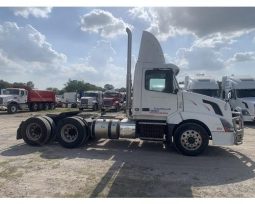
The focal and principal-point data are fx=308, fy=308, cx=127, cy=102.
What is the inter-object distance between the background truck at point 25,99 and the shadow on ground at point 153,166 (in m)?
22.8

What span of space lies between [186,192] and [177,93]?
4212 millimetres

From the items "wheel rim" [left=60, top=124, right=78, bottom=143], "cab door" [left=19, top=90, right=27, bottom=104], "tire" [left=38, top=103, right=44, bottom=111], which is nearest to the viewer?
"wheel rim" [left=60, top=124, right=78, bottom=143]

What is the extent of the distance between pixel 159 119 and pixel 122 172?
303cm

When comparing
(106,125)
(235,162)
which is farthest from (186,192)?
(106,125)

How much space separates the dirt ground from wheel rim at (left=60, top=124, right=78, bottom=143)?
0.40 m

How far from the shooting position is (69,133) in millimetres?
10578

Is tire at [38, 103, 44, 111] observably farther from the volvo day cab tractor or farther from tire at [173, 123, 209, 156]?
tire at [173, 123, 209, 156]

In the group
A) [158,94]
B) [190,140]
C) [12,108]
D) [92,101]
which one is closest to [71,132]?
[158,94]

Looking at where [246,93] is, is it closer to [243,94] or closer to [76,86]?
[243,94]

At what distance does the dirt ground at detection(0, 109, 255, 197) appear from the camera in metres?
6.00

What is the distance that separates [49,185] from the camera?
623 centimetres

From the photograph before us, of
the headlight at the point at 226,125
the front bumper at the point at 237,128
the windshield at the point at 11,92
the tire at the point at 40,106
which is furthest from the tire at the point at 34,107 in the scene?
the headlight at the point at 226,125

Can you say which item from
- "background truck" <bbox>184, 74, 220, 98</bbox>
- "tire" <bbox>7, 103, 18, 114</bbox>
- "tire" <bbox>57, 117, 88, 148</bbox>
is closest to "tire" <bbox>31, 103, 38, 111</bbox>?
"tire" <bbox>7, 103, 18, 114</bbox>

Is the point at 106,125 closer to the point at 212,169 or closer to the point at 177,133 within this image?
the point at 177,133
